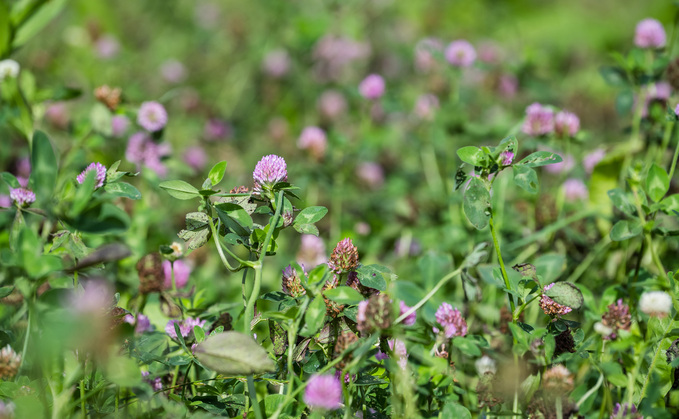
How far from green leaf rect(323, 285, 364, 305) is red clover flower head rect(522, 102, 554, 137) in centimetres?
94

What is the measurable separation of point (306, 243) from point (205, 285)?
268 millimetres

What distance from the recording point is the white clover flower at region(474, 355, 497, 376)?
0.93 m

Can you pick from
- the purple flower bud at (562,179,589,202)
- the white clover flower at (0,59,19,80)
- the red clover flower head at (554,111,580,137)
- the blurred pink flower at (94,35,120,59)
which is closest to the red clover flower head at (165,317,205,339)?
the white clover flower at (0,59,19,80)

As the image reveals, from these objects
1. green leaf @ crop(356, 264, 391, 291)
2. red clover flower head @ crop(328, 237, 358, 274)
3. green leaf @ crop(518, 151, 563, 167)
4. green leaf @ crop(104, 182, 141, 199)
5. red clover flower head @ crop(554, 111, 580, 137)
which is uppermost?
green leaf @ crop(104, 182, 141, 199)

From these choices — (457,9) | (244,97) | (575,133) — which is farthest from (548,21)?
(575,133)

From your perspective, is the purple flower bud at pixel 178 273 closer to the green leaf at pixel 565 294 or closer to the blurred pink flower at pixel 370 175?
the green leaf at pixel 565 294

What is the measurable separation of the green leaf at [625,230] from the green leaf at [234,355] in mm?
599

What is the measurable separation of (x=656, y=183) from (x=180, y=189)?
0.74 m

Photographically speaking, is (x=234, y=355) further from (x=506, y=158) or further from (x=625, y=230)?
(x=625, y=230)

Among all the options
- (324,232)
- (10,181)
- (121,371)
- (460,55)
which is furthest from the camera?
(460,55)

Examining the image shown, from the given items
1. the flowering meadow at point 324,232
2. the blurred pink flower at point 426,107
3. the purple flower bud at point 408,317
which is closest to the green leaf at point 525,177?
the flowering meadow at point 324,232

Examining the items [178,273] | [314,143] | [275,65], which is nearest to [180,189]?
[178,273]

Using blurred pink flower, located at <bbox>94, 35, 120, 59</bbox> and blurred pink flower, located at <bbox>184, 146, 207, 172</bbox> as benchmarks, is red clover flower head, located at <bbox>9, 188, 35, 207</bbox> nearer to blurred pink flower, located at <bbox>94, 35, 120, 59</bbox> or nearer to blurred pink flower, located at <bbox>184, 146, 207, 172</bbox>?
blurred pink flower, located at <bbox>184, 146, 207, 172</bbox>

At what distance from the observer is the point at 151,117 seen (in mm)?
1531
